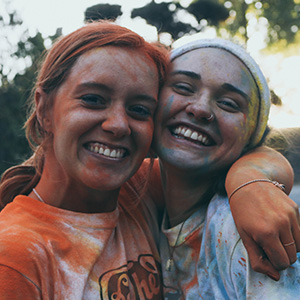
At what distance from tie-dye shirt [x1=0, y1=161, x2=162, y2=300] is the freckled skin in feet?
0.57

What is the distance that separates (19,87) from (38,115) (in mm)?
8106

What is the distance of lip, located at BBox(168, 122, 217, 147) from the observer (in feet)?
7.08

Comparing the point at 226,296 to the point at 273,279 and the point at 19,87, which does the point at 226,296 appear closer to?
the point at 273,279

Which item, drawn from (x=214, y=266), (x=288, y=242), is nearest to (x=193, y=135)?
(x=214, y=266)

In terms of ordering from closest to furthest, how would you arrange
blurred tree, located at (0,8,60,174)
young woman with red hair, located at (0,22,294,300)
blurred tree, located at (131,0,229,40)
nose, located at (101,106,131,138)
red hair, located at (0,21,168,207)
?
young woman with red hair, located at (0,22,294,300), nose, located at (101,106,131,138), red hair, located at (0,21,168,207), blurred tree, located at (0,8,60,174), blurred tree, located at (131,0,229,40)

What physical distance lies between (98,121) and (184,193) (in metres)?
0.73

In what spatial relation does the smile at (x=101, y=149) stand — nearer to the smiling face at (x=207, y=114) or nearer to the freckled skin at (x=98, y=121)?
the freckled skin at (x=98, y=121)

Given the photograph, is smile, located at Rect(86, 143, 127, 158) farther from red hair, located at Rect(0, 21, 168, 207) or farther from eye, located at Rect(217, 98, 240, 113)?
eye, located at Rect(217, 98, 240, 113)

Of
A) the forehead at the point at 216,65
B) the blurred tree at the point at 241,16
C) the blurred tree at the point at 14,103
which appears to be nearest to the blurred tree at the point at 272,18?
the blurred tree at the point at 241,16

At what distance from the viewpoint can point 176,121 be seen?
220 centimetres

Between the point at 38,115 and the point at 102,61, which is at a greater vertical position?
the point at 102,61

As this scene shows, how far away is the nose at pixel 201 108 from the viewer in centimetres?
210

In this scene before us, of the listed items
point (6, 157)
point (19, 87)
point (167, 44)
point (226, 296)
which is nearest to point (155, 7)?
point (19, 87)

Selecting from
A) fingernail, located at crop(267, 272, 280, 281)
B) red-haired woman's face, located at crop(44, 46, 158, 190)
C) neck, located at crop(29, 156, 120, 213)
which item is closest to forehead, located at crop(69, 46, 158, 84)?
red-haired woman's face, located at crop(44, 46, 158, 190)
